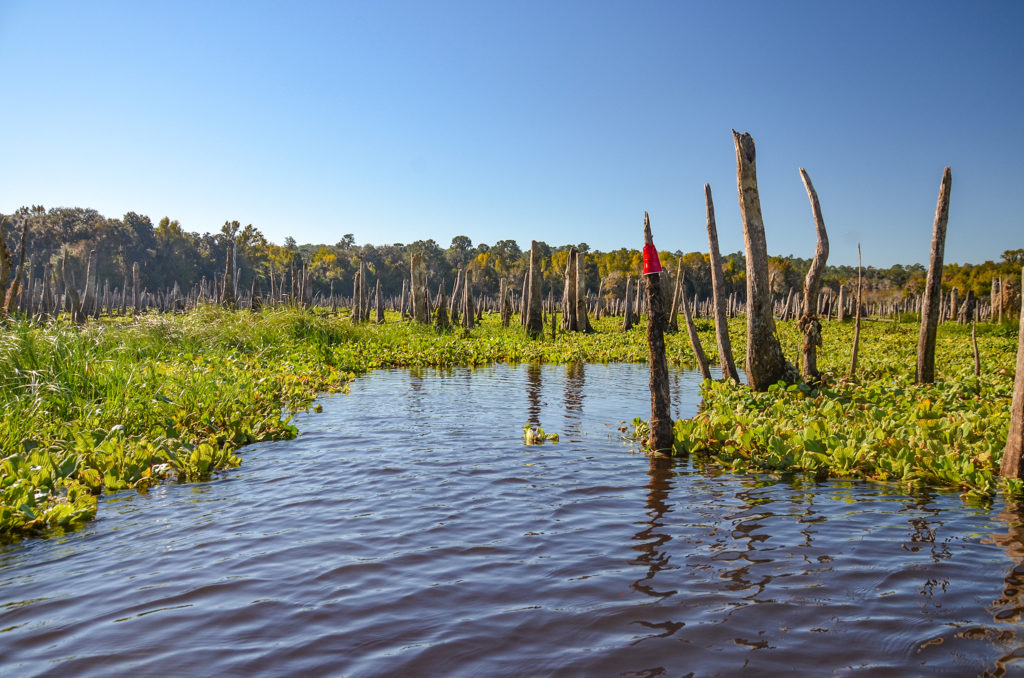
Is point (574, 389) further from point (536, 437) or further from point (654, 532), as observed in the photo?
point (654, 532)

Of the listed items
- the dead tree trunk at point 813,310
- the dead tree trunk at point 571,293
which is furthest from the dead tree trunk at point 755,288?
A: the dead tree trunk at point 571,293

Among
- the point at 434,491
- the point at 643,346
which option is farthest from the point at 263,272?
the point at 434,491

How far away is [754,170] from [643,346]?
1243 centimetres

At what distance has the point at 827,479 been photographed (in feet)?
22.8

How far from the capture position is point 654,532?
5258mm

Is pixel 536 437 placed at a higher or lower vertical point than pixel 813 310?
lower

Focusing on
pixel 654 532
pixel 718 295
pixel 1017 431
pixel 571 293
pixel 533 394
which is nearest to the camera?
pixel 654 532

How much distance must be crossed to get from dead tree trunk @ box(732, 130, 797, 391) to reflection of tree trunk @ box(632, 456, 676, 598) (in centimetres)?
401

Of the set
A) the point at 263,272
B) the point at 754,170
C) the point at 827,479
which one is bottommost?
the point at 827,479

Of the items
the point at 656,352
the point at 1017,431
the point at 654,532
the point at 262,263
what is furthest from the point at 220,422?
the point at 262,263

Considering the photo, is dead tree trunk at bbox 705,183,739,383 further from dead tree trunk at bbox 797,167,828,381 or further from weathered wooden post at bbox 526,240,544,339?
weathered wooden post at bbox 526,240,544,339

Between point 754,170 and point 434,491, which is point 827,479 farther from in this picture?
point 754,170

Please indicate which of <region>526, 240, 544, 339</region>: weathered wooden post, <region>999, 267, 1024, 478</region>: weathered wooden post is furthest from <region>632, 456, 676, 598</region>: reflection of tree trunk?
<region>526, 240, 544, 339</region>: weathered wooden post

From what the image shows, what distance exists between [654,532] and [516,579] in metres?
1.47
